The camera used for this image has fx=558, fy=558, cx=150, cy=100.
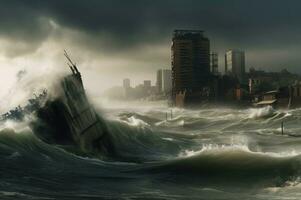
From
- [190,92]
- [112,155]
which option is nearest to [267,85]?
[190,92]

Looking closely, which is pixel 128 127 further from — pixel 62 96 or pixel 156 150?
pixel 62 96

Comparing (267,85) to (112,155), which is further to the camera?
(267,85)

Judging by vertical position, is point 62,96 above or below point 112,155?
above

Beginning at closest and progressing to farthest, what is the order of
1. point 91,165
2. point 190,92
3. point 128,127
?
point 91,165, point 128,127, point 190,92

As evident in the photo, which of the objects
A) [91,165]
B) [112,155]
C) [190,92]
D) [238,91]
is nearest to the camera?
[91,165]

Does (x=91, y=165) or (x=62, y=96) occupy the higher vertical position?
(x=62, y=96)

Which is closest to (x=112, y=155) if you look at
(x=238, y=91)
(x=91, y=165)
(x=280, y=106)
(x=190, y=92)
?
(x=91, y=165)

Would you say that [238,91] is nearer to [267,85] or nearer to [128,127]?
[267,85]

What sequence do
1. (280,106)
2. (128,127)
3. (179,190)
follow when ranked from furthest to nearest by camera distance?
(280,106) < (128,127) < (179,190)

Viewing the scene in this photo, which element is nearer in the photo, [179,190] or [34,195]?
[34,195]
